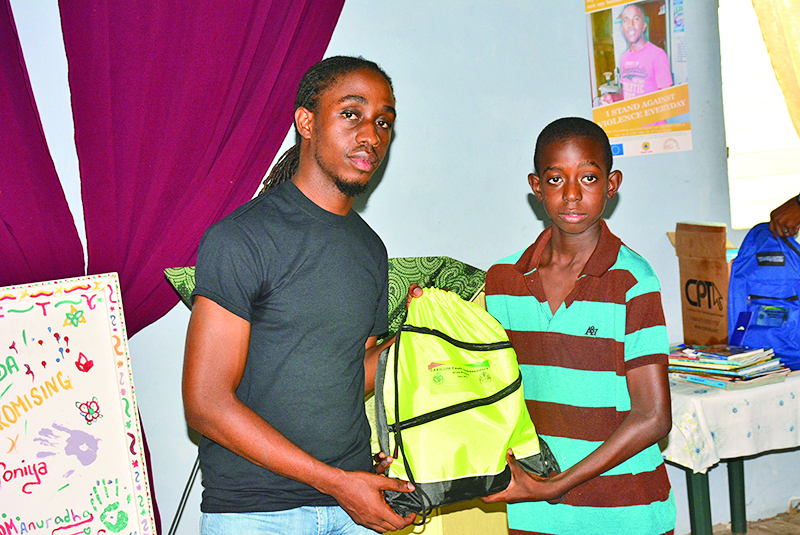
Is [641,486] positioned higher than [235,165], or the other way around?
[235,165]

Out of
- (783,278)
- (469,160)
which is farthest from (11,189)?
(783,278)

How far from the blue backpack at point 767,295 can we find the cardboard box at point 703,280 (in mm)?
48

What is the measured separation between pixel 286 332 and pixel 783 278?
6.86 ft

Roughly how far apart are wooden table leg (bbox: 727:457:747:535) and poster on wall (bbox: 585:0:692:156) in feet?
4.54

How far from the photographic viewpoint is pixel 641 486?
144 cm

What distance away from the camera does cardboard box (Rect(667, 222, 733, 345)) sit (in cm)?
275

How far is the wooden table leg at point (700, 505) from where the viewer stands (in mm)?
2436

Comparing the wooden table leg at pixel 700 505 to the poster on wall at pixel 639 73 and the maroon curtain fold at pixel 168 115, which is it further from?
the maroon curtain fold at pixel 168 115

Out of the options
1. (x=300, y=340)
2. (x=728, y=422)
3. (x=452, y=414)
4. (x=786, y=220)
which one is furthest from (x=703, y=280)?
(x=300, y=340)

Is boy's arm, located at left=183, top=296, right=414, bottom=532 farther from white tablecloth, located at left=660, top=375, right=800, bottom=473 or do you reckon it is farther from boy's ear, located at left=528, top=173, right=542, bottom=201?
white tablecloth, located at left=660, top=375, right=800, bottom=473

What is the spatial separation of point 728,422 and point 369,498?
1614mm

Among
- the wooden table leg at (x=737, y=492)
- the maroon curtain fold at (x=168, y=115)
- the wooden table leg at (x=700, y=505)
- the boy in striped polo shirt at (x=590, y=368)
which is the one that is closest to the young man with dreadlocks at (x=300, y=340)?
the boy in striped polo shirt at (x=590, y=368)

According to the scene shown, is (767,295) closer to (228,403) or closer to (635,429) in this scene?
(635,429)

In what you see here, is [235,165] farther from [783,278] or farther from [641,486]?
[783,278]
